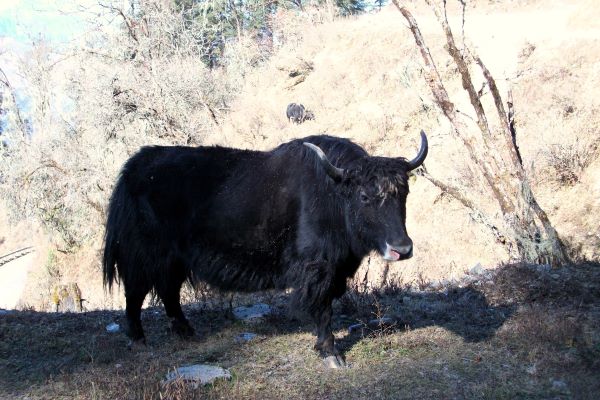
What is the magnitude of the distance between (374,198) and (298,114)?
20.1 meters

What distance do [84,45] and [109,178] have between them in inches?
215

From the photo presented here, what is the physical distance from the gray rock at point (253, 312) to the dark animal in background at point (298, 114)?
17.6 meters

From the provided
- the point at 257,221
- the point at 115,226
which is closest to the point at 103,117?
the point at 115,226

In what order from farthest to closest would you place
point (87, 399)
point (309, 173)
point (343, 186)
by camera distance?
point (309, 173) < point (343, 186) < point (87, 399)

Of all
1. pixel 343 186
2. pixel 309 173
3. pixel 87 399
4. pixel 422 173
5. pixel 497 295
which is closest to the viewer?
pixel 87 399

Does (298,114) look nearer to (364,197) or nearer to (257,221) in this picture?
(257,221)

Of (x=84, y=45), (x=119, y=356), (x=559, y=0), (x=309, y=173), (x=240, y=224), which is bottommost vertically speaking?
(x=119, y=356)

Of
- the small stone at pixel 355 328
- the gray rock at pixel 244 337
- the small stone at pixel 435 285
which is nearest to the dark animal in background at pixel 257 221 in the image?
the gray rock at pixel 244 337

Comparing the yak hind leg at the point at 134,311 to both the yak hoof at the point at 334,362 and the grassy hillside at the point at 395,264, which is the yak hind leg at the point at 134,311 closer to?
the grassy hillside at the point at 395,264

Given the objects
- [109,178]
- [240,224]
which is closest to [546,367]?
[240,224]

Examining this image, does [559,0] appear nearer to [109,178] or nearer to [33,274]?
[109,178]

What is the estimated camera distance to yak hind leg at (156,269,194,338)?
6598mm

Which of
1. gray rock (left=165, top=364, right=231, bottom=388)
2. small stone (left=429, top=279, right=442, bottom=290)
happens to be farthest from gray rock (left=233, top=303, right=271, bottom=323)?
small stone (left=429, top=279, right=442, bottom=290)

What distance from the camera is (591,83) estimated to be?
16344 millimetres
